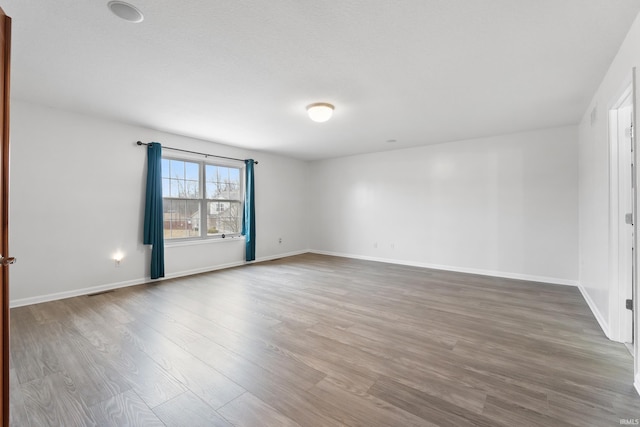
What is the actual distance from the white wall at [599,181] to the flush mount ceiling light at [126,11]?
3348 mm

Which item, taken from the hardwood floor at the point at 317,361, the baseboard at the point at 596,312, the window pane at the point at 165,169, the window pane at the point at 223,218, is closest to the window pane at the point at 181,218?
the window pane at the point at 223,218

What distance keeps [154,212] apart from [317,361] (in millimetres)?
3644

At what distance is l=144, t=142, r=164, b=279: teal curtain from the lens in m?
4.30

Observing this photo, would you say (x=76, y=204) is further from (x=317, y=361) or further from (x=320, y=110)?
(x=317, y=361)

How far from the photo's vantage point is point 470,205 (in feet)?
16.4

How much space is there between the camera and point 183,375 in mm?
1934

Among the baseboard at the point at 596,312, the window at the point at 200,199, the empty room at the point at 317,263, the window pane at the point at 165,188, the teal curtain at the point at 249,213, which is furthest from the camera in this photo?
the teal curtain at the point at 249,213

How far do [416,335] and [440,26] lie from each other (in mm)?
2568

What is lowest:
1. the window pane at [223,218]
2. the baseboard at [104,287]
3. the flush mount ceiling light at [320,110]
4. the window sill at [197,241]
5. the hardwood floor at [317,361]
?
the hardwood floor at [317,361]

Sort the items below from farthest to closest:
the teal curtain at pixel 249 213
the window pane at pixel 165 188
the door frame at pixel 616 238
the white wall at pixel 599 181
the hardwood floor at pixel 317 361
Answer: the teal curtain at pixel 249 213 → the window pane at pixel 165 188 → the door frame at pixel 616 238 → the white wall at pixel 599 181 → the hardwood floor at pixel 317 361

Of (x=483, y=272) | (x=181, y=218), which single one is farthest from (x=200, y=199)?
(x=483, y=272)

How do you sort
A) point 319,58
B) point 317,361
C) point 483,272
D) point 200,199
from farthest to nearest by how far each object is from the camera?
point 200,199 < point 483,272 < point 319,58 < point 317,361

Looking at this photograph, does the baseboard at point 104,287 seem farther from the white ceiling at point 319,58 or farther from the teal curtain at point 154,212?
the white ceiling at point 319,58

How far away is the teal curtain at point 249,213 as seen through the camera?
5797 mm
